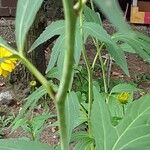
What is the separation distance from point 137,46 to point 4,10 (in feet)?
13.8

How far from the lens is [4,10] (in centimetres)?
519

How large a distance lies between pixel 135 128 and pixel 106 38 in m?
0.24

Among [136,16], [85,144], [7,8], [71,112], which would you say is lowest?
[85,144]

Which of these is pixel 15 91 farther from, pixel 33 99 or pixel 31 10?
pixel 31 10

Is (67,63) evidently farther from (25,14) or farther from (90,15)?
(90,15)

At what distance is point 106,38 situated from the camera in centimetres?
102

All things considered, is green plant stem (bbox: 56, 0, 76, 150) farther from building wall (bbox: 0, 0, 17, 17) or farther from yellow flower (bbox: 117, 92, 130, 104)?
building wall (bbox: 0, 0, 17, 17)

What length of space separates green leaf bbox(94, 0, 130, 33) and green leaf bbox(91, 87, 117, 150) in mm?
446

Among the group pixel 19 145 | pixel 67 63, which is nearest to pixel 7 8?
pixel 19 145

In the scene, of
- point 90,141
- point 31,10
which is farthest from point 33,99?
point 31,10

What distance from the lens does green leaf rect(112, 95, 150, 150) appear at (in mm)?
816

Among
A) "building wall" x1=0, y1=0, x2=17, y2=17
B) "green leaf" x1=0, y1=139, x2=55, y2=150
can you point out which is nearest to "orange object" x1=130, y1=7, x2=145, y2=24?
"building wall" x1=0, y1=0, x2=17, y2=17

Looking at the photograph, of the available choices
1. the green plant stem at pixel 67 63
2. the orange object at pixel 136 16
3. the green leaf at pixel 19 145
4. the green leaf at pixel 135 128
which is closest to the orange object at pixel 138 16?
the orange object at pixel 136 16

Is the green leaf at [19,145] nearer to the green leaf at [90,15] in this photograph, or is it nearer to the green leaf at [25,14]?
the green leaf at [25,14]
